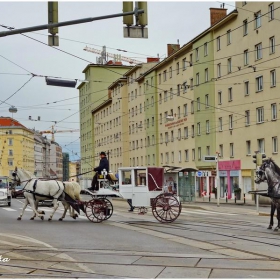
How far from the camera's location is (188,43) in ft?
A: 206

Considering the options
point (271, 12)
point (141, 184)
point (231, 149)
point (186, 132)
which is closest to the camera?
point (141, 184)

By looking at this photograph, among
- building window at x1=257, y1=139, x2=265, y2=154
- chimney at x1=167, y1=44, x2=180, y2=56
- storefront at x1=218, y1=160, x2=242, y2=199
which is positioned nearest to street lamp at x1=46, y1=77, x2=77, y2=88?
building window at x1=257, y1=139, x2=265, y2=154

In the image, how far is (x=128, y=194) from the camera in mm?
21203

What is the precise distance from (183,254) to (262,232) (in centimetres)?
557

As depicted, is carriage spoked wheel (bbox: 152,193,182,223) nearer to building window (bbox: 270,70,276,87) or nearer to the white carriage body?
the white carriage body

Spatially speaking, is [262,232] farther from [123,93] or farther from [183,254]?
[123,93]

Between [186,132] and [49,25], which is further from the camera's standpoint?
[186,132]

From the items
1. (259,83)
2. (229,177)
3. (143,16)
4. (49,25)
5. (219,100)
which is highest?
(259,83)

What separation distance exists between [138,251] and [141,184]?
29.4 feet

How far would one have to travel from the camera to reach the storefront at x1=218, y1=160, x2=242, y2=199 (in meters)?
52.9

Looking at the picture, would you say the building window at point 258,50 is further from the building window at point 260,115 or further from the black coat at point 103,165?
the black coat at point 103,165

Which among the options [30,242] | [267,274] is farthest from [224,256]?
[30,242]

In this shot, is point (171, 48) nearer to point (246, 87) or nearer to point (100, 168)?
point (246, 87)

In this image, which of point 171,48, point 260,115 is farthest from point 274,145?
point 171,48
